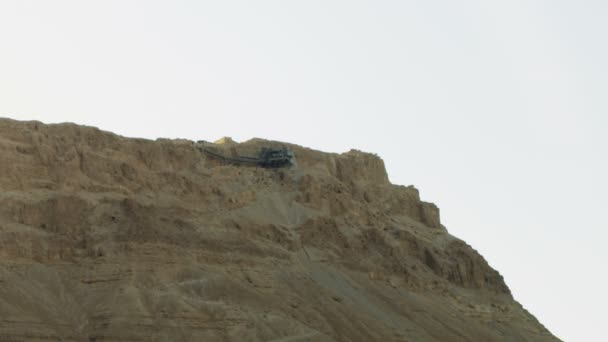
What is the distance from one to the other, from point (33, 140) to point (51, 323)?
16862 mm

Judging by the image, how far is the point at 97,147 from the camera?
284ft

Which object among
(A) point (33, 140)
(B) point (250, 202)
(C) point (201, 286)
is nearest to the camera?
(C) point (201, 286)

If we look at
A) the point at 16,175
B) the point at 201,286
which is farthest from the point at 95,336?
the point at 16,175

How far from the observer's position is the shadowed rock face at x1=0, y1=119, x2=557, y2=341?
7344 centimetres

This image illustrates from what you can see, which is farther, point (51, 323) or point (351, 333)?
point (351, 333)

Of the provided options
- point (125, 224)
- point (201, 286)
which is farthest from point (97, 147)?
point (201, 286)

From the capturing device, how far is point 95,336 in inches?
2771

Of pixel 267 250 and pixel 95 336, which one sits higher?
pixel 267 250

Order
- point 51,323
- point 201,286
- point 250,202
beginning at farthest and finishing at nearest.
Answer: point 250,202
point 201,286
point 51,323

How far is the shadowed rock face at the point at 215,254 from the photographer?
7344 centimetres

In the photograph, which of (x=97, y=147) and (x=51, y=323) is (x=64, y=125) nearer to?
(x=97, y=147)

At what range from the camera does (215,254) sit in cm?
8200

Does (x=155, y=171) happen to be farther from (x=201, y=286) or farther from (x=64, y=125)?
(x=201, y=286)

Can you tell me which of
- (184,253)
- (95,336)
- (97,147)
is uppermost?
(97,147)
